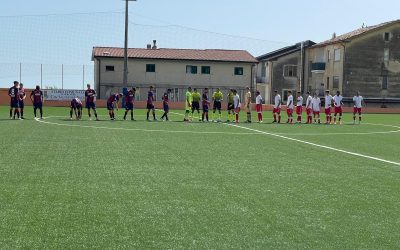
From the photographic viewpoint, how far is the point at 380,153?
54.2 feet

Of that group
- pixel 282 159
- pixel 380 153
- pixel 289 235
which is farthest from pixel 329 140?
pixel 289 235

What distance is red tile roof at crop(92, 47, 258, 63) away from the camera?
6881cm

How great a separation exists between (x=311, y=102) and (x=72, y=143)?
784 inches

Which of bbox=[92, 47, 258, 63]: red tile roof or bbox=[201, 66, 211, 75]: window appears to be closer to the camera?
bbox=[92, 47, 258, 63]: red tile roof

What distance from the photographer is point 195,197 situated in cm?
889

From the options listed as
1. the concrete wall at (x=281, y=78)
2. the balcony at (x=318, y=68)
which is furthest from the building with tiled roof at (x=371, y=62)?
the concrete wall at (x=281, y=78)

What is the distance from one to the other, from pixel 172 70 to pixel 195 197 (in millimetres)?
61335

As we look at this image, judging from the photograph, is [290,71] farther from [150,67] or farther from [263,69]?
[150,67]

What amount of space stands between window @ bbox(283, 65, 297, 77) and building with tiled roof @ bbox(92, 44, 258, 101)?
567cm

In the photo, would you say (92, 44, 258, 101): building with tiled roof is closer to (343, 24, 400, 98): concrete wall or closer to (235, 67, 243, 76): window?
(235, 67, 243, 76): window

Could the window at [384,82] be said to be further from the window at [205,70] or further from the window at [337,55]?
the window at [205,70]

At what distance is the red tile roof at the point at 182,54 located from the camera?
226 ft

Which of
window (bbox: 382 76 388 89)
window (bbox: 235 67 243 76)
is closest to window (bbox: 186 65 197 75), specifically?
window (bbox: 235 67 243 76)

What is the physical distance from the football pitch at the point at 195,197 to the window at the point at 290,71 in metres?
60.5
